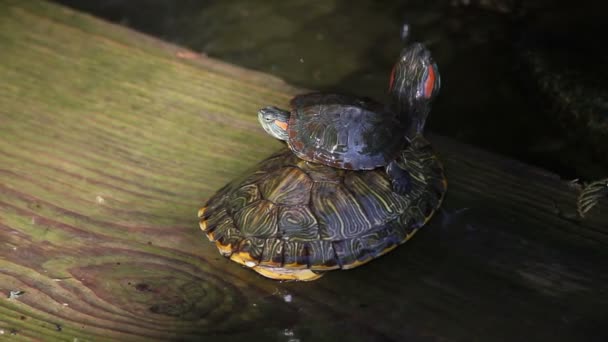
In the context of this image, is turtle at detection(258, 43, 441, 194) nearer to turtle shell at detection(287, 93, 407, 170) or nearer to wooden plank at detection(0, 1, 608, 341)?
turtle shell at detection(287, 93, 407, 170)

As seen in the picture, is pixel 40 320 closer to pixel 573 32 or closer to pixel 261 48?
pixel 261 48

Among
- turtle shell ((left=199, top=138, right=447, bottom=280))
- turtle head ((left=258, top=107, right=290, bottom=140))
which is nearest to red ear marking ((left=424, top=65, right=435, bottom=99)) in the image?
turtle shell ((left=199, top=138, right=447, bottom=280))

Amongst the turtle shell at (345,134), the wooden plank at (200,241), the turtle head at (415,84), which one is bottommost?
the wooden plank at (200,241)

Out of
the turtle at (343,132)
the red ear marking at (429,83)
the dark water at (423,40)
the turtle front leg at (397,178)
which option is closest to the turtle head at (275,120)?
the turtle at (343,132)

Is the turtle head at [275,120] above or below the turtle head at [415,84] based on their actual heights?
below

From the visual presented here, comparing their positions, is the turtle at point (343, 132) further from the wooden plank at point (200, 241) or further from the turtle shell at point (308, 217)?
the wooden plank at point (200, 241)

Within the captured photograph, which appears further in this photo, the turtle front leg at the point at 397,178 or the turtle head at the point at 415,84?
the turtle head at the point at 415,84

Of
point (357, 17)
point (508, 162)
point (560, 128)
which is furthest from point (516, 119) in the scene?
point (357, 17)
